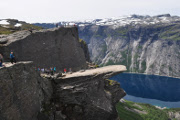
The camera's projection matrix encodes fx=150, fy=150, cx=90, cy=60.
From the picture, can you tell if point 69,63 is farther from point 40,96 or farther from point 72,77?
point 40,96

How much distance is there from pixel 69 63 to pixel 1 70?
75.4 feet

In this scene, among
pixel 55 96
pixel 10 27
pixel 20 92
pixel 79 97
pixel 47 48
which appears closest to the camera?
pixel 20 92

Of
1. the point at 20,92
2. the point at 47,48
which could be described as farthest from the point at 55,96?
the point at 47,48

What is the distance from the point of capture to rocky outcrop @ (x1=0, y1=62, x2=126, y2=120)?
74.3 feet

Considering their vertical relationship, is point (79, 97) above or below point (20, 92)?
below

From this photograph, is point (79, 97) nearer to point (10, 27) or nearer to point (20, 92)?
point (20, 92)

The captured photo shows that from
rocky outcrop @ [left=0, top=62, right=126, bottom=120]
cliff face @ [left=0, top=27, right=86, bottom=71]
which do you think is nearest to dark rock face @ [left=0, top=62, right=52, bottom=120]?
rocky outcrop @ [left=0, top=62, right=126, bottom=120]

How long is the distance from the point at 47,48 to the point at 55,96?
1316cm

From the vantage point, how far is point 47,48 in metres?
38.8

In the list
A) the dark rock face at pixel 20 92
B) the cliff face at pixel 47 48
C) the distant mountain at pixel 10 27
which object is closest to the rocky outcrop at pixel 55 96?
the dark rock face at pixel 20 92

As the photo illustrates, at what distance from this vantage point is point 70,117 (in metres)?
31.4

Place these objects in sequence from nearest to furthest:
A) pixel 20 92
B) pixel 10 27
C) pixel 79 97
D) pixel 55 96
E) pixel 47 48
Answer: pixel 20 92 < pixel 55 96 < pixel 79 97 < pixel 47 48 < pixel 10 27

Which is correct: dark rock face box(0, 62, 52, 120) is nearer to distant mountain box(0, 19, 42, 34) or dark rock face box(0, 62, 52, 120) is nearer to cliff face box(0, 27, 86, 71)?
cliff face box(0, 27, 86, 71)

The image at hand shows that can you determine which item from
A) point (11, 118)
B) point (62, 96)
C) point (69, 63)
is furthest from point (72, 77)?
point (11, 118)
